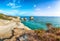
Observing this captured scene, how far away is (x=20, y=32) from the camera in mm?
1711

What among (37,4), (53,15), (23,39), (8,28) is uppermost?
(37,4)

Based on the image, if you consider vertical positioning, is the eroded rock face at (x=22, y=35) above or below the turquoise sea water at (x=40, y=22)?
below

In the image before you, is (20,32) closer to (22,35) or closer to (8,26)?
(22,35)

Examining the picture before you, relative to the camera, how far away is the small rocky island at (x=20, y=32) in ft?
5.51

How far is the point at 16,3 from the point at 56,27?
0.60 m

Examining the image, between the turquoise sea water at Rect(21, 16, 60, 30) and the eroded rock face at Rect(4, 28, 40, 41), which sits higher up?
the turquoise sea water at Rect(21, 16, 60, 30)

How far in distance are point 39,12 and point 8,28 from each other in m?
0.45

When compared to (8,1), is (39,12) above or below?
below

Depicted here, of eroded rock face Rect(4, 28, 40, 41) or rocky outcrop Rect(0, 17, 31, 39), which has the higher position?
rocky outcrop Rect(0, 17, 31, 39)

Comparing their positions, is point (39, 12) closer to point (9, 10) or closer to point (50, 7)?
point (50, 7)

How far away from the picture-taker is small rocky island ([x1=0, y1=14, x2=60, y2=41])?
1.68 meters

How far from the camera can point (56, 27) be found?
1.72 meters

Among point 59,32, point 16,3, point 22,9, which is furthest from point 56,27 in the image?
point 16,3

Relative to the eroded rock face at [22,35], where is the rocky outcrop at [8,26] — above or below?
above
